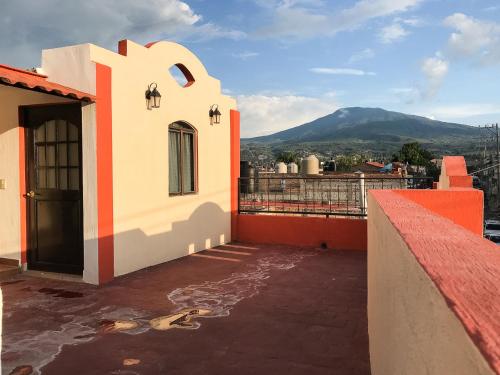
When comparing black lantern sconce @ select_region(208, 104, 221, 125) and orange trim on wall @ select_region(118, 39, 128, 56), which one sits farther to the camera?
black lantern sconce @ select_region(208, 104, 221, 125)

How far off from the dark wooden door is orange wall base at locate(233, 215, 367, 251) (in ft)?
12.5

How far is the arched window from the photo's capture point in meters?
6.91

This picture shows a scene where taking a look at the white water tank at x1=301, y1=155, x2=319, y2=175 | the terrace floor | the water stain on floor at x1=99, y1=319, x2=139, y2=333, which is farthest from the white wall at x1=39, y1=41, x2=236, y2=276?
the white water tank at x1=301, y1=155, x2=319, y2=175

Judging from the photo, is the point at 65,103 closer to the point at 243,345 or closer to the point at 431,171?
the point at 243,345

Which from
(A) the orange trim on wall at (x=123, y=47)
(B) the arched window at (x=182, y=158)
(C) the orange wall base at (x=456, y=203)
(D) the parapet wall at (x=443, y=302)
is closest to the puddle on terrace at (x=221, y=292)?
(B) the arched window at (x=182, y=158)

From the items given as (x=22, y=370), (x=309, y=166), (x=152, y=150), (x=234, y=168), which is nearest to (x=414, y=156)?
(x=309, y=166)

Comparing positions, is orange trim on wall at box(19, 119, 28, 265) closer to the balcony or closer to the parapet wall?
the balcony

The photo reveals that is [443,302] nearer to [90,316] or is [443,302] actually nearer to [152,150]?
[90,316]

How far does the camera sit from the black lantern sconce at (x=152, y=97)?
20.0 ft

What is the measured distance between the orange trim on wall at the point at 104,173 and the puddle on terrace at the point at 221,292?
3.50 ft

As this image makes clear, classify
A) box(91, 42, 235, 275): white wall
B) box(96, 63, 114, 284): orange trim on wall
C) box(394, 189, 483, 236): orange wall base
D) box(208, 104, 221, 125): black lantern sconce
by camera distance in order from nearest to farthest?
box(394, 189, 483, 236): orange wall base, box(96, 63, 114, 284): orange trim on wall, box(91, 42, 235, 275): white wall, box(208, 104, 221, 125): black lantern sconce

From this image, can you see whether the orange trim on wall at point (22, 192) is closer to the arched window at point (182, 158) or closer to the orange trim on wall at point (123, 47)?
the orange trim on wall at point (123, 47)

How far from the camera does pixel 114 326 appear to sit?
3895 mm

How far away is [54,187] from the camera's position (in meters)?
5.70
